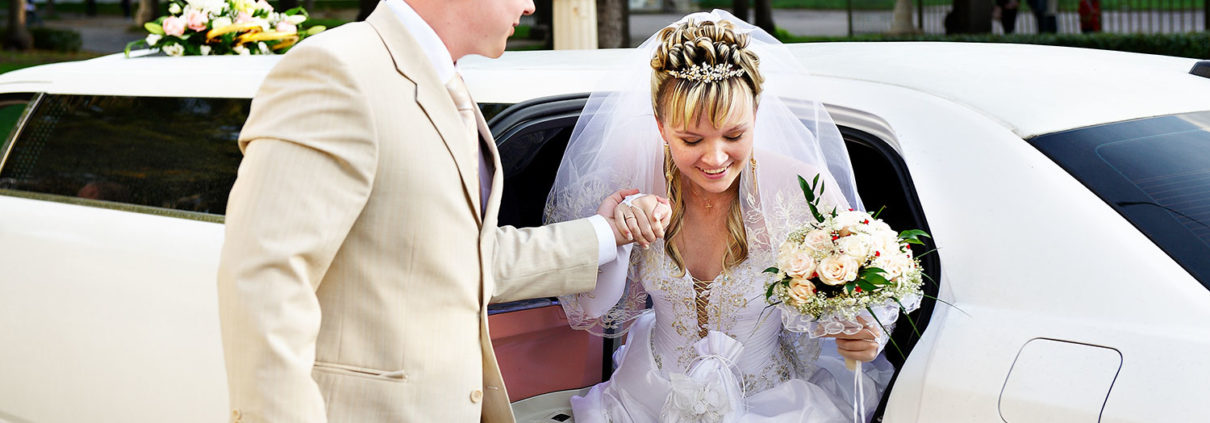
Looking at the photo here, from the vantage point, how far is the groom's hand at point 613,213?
243cm

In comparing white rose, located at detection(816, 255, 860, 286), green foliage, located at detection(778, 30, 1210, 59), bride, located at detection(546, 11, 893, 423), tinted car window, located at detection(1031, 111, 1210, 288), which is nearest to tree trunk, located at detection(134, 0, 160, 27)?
green foliage, located at detection(778, 30, 1210, 59)

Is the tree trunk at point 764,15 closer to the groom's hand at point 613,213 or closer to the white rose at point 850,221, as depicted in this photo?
the groom's hand at point 613,213

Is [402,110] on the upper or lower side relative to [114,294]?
upper

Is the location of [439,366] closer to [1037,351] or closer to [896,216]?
[1037,351]

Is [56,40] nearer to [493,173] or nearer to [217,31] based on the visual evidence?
[217,31]

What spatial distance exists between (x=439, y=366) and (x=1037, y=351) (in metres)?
1.07

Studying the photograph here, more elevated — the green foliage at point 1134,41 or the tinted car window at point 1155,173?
the tinted car window at point 1155,173

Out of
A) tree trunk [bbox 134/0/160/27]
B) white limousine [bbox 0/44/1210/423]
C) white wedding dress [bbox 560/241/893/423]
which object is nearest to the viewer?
white limousine [bbox 0/44/1210/423]

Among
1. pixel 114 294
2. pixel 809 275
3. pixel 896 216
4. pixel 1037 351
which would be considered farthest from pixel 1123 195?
pixel 114 294

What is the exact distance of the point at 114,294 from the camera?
3141 millimetres

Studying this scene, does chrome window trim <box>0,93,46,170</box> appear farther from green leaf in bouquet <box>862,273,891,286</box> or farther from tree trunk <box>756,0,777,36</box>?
tree trunk <box>756,0,777,36</box>

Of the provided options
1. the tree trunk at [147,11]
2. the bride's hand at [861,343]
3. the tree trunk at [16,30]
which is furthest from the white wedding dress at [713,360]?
the tree trunk at [147,11]

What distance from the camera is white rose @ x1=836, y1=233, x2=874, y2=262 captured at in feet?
7.13

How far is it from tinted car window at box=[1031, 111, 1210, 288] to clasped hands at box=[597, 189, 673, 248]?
81 centimetres
